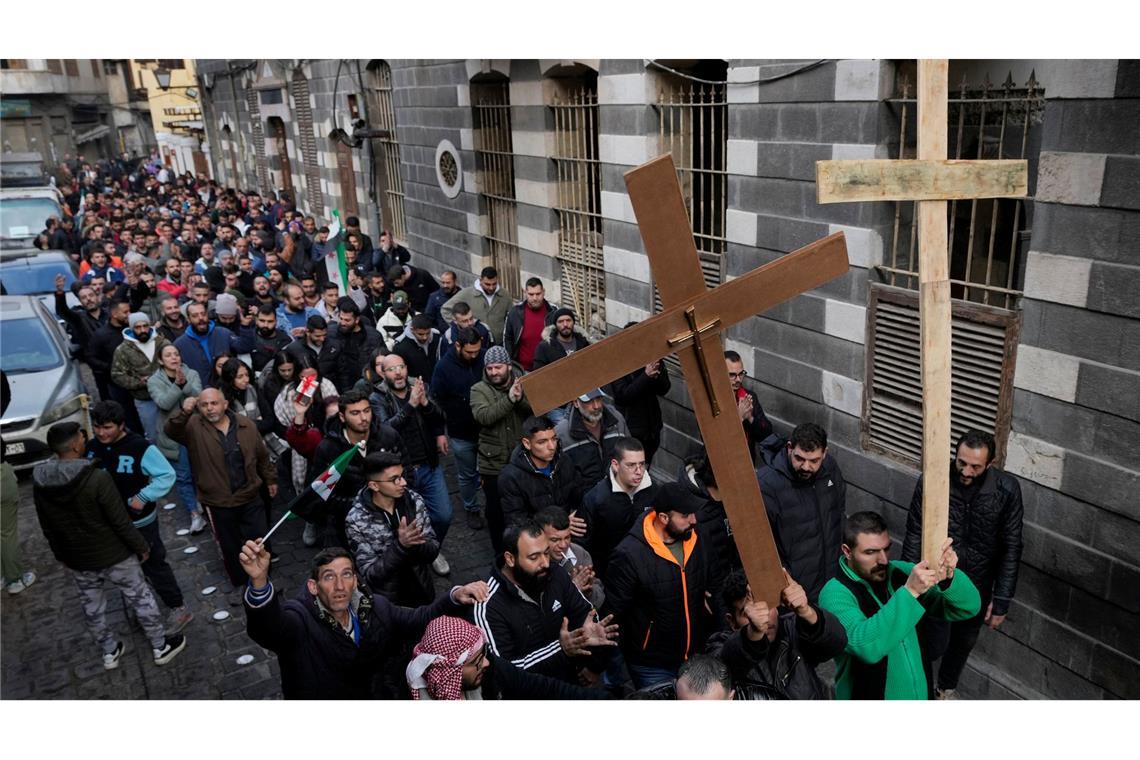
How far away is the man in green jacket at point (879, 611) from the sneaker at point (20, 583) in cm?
654

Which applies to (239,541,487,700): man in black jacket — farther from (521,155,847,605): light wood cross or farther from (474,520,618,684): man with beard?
(521,155,847,605): light wood cross

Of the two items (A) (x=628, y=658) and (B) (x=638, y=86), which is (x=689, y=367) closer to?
(A) (x=628, y=658)

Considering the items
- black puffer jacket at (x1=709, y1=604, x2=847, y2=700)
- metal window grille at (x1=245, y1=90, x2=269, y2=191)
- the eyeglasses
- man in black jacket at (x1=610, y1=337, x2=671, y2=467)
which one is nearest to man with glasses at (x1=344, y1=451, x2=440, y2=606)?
the eyeglasses

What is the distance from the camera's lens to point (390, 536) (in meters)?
4.99

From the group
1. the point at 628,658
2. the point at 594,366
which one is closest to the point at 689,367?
the point at 594,366

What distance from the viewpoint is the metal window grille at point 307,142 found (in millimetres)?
19531

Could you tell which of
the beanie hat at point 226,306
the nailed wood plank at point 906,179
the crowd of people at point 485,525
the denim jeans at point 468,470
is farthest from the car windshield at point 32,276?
Result: the nailed wood plank at point 906,179

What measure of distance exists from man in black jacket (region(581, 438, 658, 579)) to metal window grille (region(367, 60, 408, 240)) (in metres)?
10.8

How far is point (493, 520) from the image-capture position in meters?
6.78

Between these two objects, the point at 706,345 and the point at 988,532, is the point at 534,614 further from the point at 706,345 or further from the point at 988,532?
the point at 988,532

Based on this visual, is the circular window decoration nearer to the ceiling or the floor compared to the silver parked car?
nearer to the ceiling

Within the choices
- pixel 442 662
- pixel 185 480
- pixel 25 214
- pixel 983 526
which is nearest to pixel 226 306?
pixel 185 480

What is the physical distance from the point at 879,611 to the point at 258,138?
24.6 m

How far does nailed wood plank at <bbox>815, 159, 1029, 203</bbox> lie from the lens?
2709mm
